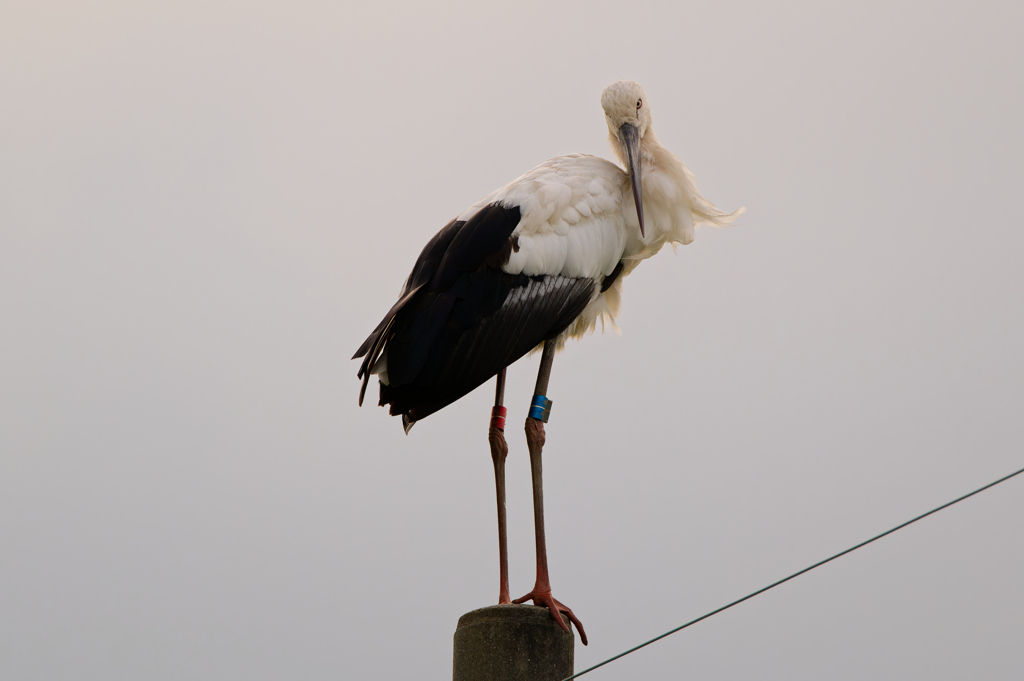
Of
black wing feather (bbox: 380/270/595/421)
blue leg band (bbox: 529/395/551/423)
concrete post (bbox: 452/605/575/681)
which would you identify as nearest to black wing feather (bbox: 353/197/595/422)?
black wing feather (bbox: 380/270/595/421)

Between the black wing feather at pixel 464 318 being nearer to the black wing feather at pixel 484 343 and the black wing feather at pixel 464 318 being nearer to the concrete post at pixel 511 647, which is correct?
the black wing feather at pixel 484 343

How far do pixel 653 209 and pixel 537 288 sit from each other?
0.78 meters

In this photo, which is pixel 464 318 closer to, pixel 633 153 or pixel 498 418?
pixel 498 418

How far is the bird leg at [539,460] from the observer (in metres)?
4.20

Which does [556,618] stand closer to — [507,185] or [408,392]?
[408,392]

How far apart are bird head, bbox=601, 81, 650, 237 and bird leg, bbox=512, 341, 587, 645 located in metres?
1.07

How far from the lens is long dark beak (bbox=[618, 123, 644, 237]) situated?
4.66 m

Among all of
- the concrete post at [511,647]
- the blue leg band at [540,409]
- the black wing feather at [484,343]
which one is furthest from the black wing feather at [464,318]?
the concrete post at [511,647]

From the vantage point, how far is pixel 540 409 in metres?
4.66

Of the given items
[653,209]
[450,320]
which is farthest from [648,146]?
[450,320]

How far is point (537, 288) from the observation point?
4.46m

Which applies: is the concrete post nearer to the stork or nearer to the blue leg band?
the stork

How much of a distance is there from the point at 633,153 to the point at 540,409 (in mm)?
1334

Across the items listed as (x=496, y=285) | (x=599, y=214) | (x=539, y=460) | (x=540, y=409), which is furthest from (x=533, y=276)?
(x=539, y=460)
